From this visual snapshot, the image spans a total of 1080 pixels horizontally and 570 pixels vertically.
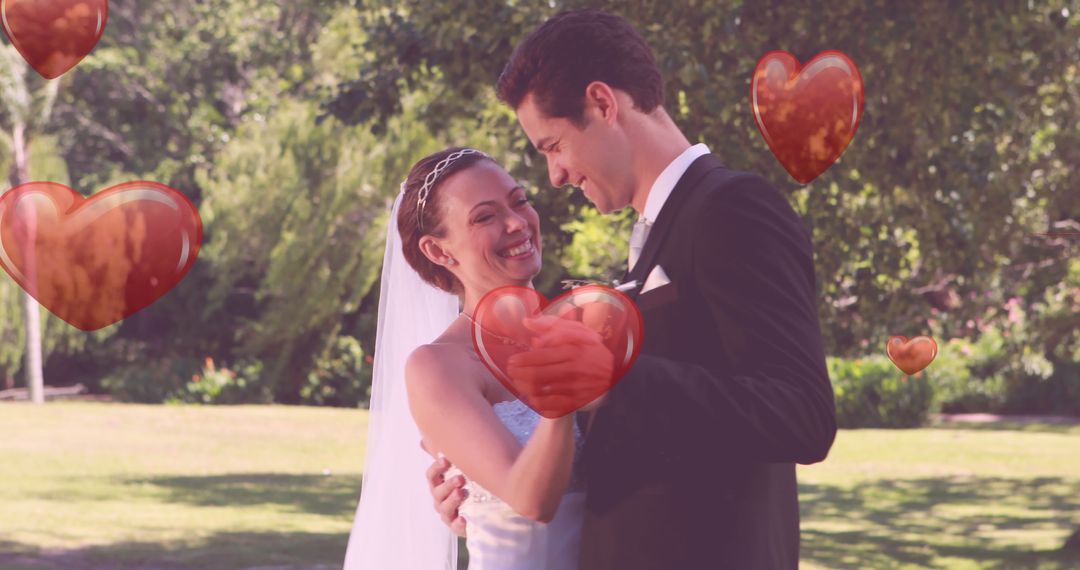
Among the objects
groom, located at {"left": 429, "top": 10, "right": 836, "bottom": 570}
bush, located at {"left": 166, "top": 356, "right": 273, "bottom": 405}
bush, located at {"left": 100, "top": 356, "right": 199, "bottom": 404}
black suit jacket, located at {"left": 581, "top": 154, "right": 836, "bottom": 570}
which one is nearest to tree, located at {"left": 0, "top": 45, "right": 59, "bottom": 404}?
bush, located at {"left": 100, "top": 356, "right": 199, "bottom": 404}

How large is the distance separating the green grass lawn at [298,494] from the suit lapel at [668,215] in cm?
966

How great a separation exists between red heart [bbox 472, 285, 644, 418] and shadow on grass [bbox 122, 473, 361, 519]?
1386 centimetres

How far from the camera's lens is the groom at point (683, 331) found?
266cm

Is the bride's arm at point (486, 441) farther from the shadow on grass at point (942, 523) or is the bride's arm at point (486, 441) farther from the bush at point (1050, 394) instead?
the bush at point (1050, 394)

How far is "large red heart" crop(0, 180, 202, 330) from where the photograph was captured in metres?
3.65

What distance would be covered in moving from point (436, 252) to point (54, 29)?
1893 mm

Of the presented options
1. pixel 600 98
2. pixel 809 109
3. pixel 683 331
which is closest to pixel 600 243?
pixel 809 109

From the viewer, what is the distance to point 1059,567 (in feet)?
41.0

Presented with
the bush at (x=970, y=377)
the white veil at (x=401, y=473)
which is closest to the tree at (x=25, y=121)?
the bush at (x=970, y=377)

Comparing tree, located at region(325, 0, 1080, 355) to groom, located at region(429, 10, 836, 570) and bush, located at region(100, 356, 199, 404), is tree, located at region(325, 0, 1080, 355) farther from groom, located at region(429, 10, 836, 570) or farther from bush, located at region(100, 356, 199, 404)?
bush, located at region(100, 356, 199, 404)

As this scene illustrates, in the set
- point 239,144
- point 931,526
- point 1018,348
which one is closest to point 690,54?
point 1018,348

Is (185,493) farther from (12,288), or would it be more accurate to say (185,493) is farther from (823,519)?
(12,288)

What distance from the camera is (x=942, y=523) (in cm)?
1576

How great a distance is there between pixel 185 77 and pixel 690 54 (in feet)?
102
